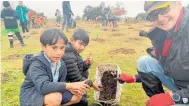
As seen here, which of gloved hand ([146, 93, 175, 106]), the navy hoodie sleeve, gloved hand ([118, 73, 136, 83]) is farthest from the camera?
gloved hand ([118, 73, 136, 83])

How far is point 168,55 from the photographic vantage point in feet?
9.50

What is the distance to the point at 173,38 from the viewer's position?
9.11ft

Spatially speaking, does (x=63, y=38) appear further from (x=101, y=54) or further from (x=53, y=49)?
(x=101, y=54)

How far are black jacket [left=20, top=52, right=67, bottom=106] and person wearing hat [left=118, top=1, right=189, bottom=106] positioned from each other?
106cm

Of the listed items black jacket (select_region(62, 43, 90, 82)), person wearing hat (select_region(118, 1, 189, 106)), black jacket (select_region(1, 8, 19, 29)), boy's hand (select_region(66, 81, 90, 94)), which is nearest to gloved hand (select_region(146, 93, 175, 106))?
person wearing hat (select_region(118, 1, 189, 106))

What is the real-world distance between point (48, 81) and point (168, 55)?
4.40 ft

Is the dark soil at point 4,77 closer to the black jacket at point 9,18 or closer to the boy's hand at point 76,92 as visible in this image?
the boy's hand at point 76,92

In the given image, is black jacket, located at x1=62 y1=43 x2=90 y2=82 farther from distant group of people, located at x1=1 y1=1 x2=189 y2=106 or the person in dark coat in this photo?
the person in dark coat

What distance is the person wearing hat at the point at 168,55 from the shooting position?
8.58 feet

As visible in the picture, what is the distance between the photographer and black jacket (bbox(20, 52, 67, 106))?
288 centimetres

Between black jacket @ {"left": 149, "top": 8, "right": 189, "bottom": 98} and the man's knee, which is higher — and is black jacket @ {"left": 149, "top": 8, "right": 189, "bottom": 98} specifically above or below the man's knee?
above

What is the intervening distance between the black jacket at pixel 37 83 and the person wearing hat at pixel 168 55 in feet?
3.48

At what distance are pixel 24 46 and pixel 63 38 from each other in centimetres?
707

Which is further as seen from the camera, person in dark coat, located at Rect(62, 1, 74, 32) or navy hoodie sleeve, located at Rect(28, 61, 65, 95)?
person in dark coat, located at Rect(62, 1, 74, 32)
